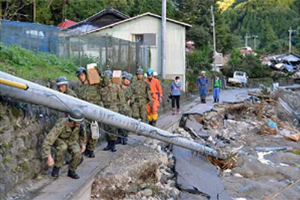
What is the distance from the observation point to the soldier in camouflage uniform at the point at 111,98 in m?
8.41

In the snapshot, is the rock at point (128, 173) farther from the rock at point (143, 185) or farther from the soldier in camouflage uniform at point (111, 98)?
the soldier in camouflage uniform at point (111, 98)

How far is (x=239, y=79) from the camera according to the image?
4669 cm

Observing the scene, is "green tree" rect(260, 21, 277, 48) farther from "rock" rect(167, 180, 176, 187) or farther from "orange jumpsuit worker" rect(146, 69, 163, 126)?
"rock" rect(167, 180, 176, 187)

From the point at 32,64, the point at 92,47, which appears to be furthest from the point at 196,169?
the point at 92,47

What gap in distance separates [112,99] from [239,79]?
131ft

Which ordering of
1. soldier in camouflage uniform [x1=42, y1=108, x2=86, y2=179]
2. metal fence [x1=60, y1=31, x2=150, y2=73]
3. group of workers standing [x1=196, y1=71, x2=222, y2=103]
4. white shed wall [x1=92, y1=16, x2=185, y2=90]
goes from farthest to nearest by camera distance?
white shed wall [x1=92, y1=16, x2=185, y2=90] → group of workers standing [x1=196, y1=71, x2=222, y2=103] → metal fence [x1=60, y1=31, x2=150, y2=73] → soldier in camouflage uniform [x1=42, y1=108, x2=86, y2=179]

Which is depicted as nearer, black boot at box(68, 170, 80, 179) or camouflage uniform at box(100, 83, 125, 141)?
black boot at box(68, 170, 80, 179)

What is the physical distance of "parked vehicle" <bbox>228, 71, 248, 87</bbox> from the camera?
46.4m

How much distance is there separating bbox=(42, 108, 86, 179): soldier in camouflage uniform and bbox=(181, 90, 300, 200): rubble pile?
428 centimetres

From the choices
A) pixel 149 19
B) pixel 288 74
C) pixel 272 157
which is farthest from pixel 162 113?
pixel 288 74

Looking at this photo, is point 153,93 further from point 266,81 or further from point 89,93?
point 266,81

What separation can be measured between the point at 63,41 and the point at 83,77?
16.5ft

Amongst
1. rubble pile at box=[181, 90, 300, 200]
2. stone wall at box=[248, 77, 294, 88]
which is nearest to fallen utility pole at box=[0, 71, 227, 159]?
rubble pile at box=[181, 90, 300, 200]

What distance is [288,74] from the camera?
55844 millimetres
